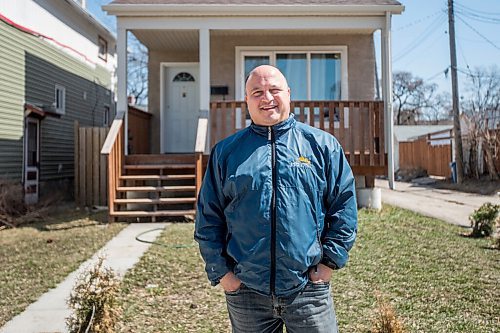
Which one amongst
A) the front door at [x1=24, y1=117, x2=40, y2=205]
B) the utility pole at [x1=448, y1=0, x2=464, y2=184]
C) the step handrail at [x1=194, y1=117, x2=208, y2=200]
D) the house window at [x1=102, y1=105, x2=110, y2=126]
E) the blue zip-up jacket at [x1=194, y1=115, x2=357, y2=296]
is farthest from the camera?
the utility pole at [x1=448, y1=0, x2=464, y2=184]

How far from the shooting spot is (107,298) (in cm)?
277

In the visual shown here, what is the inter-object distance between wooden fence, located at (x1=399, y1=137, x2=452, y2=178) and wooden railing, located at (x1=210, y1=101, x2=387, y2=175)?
50.7ft

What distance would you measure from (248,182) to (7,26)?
10.8 m

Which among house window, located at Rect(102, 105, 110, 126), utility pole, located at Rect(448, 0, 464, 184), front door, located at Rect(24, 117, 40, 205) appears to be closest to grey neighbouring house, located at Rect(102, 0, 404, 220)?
front door, located at Rect(24, 117, 40, 205)

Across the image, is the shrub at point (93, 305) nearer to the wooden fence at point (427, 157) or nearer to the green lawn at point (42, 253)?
the green lawn at point (42, 253)

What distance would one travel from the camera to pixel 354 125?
8.23 meters

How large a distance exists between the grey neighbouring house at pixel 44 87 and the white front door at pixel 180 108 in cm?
336

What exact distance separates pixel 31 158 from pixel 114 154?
4.74 meters

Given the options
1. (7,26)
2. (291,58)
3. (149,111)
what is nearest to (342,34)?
(291,58)

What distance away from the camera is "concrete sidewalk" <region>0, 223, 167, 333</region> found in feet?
10.9

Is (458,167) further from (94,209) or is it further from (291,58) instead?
(94,209)

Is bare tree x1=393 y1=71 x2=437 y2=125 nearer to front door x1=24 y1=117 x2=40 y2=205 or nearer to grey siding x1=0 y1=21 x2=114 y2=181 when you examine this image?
Answer: grey siding x1=0 y1=21 x2=114 y2=181

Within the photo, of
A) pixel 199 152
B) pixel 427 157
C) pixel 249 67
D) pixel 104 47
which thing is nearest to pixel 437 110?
pixel 427 157

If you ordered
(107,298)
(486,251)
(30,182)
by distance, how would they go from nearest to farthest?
(107,298)
(486,251)
(30,182)
